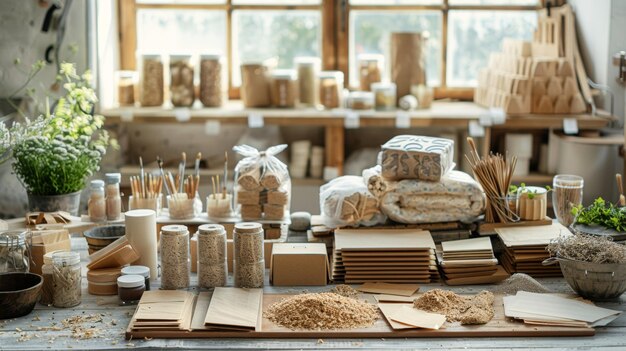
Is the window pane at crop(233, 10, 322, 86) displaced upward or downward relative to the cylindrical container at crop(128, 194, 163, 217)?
upward

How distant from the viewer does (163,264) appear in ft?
9.57

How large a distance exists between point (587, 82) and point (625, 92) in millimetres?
247

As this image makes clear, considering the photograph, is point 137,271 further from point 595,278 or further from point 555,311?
point 595,278

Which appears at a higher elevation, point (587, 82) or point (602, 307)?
point (587, 82)

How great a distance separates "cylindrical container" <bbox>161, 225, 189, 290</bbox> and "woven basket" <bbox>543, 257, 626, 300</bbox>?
4.01 ft

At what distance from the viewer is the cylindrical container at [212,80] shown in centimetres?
515

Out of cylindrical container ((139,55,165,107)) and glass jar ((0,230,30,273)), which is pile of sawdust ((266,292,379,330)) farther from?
cylindrical container ((139,55,165,107))

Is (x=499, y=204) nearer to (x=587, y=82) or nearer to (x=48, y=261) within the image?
(x=48, y=261)

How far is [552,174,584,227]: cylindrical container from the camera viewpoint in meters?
3.33

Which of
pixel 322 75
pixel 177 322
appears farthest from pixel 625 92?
pixel 177 322

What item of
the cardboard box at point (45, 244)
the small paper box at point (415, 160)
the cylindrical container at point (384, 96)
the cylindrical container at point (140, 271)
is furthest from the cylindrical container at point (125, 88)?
the cylindrical container at point (140, 271)

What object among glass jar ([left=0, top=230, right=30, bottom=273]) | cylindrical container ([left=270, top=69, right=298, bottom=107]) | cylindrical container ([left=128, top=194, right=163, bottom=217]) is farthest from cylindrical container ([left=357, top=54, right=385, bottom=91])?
glass jar ([left=0, top=230, right=30, bottom=273])

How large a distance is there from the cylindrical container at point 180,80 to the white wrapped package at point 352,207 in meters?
2.09

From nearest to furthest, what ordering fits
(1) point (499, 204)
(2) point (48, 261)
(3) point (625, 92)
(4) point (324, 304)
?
(4) point (324, 304), (2) point (48, 261), (1) point (499, 204), (3) point (625, 92)
